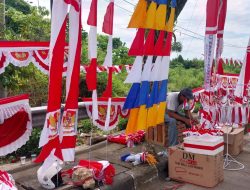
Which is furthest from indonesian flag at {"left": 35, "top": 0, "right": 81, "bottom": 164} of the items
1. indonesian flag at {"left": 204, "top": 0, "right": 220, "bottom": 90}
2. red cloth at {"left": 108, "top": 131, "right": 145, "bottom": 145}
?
indonesian flag at {"left": 204, "top": 0, "right": 220, "bottom": 90}

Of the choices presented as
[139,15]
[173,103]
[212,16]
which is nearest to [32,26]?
[173,103]

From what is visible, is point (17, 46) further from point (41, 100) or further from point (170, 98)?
point (41, 100)

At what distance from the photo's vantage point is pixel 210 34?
20.1 ft

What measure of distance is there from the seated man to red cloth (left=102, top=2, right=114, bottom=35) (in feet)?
9.10

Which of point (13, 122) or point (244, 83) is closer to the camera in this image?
point (13, 122)

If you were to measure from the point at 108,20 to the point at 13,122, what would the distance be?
1.93m

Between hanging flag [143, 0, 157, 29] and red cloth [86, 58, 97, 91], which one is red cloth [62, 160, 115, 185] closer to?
red cloth [86, 58, 97, 91]

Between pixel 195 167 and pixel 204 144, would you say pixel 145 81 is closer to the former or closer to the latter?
pixel 204 144

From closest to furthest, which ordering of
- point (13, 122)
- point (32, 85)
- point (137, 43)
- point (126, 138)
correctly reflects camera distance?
point (13, 122) < point (137, 43) < point (126, 138) < point (32, 85)

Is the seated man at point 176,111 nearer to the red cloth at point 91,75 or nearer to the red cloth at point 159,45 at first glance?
the red cloth at point 159,45

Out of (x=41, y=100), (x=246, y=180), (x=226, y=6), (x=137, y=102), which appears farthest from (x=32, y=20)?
(x=246, y=180)

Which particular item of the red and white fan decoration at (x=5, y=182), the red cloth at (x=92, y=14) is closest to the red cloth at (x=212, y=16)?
the red cloth at (x=92, y=14)

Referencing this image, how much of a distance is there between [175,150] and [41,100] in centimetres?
569

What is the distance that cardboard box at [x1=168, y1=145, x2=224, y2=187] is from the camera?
17.2ft
